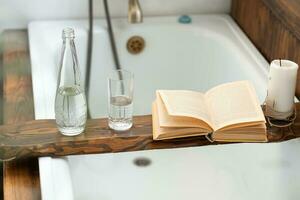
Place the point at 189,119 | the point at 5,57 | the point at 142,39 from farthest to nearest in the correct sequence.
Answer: the point at 142,39 < the point at 5,57 < the point at 189,119

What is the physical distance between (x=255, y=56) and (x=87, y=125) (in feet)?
2.30

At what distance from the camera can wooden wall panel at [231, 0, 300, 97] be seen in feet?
5.30

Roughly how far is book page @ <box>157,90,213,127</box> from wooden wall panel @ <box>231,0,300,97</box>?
13.7 inches

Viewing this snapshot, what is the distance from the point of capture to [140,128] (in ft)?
4.46

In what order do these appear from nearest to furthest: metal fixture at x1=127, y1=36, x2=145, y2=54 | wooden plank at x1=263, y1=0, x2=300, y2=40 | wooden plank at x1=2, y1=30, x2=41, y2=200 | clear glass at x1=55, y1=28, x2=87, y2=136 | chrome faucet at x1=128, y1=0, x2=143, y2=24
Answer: wooden plank at x1=2, y1=30, x2=41, y2=200 → clear glass at x1=55, y1=28, x2=87, y2=136 → wooden plank at x1=263, y1=0, x2=300, y2=40 → chrome faucet at x1=128, y1=0, x2=143, y2=24 → metal fixture at x1=127, y1=36, x2=145, y2=54

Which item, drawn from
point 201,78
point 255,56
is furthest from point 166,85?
point 255,56

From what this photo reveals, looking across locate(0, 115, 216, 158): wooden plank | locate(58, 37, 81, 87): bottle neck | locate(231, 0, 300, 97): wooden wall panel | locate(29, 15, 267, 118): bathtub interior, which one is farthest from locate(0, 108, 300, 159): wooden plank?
locate(29, 15, 267, 118): bathtub interior

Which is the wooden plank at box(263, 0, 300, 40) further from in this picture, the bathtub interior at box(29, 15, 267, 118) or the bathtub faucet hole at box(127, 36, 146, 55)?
the bathtub faucet hole at box(127, 36, 146, 55)

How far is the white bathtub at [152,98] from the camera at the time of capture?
1.33 meters


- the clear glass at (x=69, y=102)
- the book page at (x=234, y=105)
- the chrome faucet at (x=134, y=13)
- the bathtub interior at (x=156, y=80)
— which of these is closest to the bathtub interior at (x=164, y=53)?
the bathtub interior at (x=156, y=80)

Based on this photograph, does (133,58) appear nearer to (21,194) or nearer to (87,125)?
(87,125)

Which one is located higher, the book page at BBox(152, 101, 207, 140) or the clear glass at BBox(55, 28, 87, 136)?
the clear glass at BBox(55, 28, 87, 136)

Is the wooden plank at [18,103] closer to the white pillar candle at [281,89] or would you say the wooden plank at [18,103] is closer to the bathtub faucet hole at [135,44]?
the bathtub faucet hole at [135,44]

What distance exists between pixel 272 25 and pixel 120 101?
0.65 m
